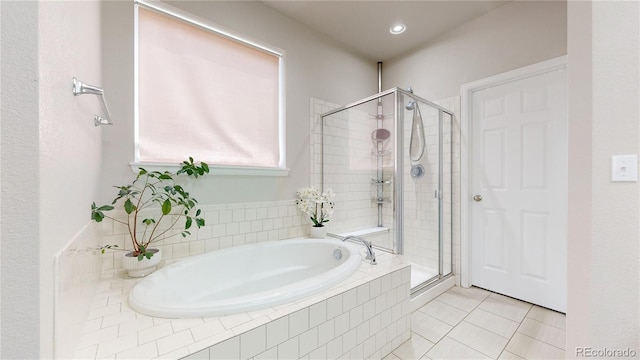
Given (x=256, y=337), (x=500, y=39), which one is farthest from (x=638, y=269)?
(x=500, y=39)

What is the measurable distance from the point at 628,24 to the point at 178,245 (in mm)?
2634

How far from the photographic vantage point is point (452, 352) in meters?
1.49

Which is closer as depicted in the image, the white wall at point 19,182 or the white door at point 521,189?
the white wall at point 19,182

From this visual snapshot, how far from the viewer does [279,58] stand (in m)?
2.27

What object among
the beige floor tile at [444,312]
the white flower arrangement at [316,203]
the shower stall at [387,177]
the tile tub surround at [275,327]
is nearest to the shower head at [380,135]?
the shower stall at [387,177]

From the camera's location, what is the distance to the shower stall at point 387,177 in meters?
2.30

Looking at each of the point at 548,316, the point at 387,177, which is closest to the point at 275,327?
the point at 387,177

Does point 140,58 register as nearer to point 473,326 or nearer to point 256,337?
point 256,337

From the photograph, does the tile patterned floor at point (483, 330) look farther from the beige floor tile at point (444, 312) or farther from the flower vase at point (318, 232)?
the flower vase at point (318, 232)

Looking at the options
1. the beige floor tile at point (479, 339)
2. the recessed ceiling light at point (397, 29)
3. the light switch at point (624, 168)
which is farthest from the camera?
the recessed ceiling light at point (397, 29)

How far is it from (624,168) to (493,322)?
1.33m

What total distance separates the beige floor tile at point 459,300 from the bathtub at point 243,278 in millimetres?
988

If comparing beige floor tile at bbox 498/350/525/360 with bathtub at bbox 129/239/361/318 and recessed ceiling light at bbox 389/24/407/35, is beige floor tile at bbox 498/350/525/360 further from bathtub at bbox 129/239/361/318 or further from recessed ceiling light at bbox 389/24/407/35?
recessed ceiling light at bbox 389/24/407/35

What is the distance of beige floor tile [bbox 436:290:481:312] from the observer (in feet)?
6.59
